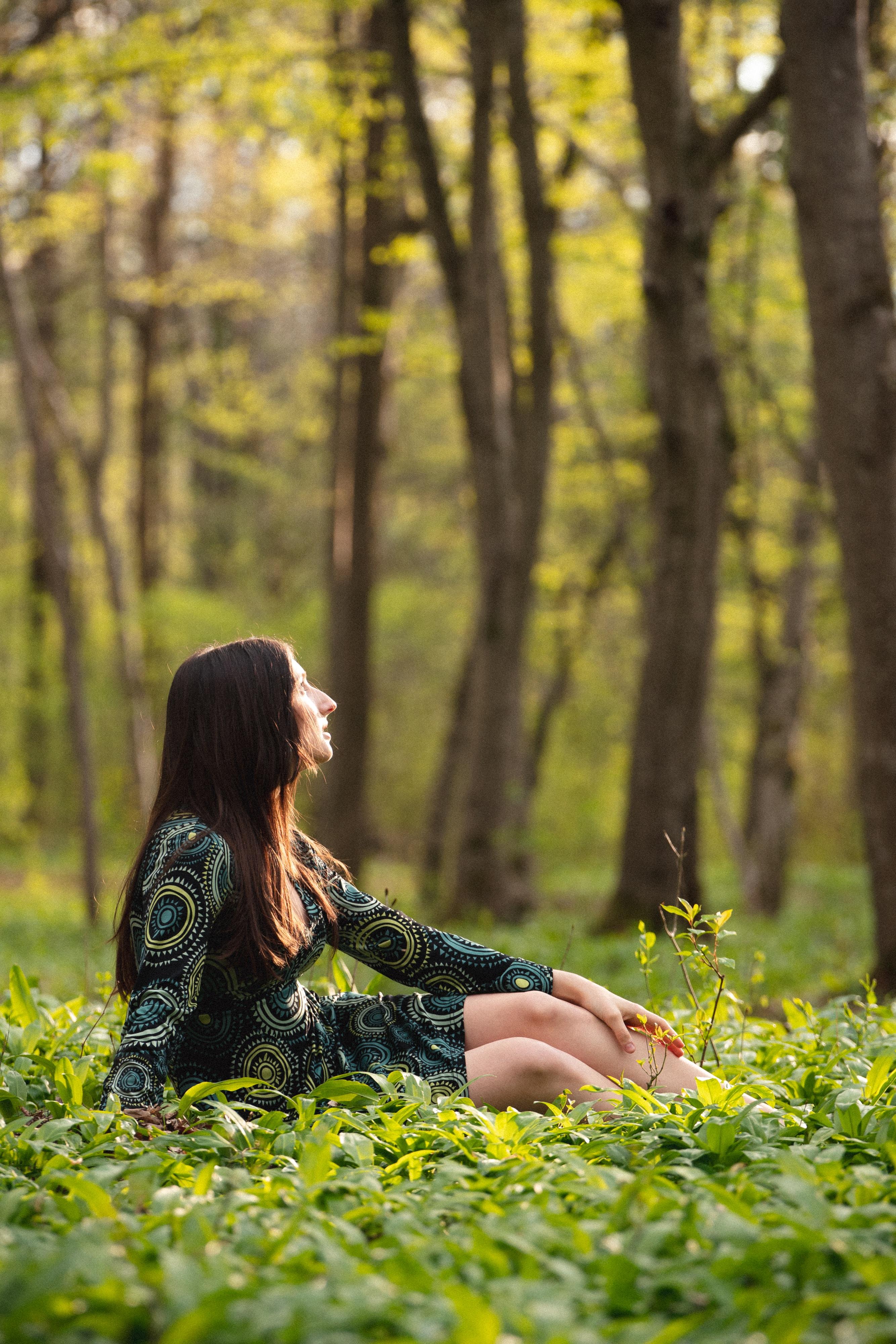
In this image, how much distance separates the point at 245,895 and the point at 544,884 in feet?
48.6

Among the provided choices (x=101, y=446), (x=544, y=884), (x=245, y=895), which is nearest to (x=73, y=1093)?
(x=245, y=895)

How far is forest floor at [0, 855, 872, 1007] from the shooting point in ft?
20.4

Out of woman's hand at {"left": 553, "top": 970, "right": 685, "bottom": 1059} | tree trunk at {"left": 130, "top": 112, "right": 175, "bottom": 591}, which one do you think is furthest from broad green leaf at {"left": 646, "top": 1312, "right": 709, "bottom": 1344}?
tree trunk at {"left": 130, "top": 112, "right": 175, "bottom": 591}

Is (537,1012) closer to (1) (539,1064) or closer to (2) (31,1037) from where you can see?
(1) (539,1064)

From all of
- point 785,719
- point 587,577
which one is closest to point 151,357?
point 587,577

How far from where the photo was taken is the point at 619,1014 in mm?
3219

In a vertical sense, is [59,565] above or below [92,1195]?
above

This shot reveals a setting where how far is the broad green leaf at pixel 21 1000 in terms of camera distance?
356 centimetres

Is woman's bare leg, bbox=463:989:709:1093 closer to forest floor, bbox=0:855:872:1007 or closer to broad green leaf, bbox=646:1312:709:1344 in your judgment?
forest floor, bbox=0:855:872:1007

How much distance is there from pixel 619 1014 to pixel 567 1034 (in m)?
Answer: 0.15

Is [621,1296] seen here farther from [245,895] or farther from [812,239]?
[812,239]

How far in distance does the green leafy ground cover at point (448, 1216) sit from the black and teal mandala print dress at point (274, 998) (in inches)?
5.3

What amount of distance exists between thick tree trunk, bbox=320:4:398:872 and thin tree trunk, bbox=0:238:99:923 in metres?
2.04

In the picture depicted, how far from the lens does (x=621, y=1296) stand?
1787 mm
